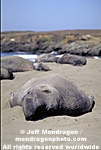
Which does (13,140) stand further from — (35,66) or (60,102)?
(35,66)

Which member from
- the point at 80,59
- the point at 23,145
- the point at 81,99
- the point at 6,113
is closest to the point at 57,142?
the point at 23,145

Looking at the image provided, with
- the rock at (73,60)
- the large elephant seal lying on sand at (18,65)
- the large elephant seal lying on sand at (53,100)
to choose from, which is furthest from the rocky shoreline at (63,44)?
the large elephant seal lying on sand at (53,100)

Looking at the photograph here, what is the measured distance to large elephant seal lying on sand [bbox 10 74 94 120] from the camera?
414 cm

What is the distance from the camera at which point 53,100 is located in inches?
167

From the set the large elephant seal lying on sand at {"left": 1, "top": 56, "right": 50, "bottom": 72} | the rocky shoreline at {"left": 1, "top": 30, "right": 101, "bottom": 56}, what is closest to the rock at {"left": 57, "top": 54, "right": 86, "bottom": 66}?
the rocky shoreline at {"left": 1, "top": 30, "right": 101, "bottom": 56}

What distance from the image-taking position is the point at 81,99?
4809 millimetres

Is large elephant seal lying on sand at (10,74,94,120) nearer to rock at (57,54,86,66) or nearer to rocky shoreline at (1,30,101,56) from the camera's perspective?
rocky shoreline at (1,30,101,56)

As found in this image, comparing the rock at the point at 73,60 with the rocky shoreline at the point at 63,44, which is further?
the rocky shoreline at the point at 63,44

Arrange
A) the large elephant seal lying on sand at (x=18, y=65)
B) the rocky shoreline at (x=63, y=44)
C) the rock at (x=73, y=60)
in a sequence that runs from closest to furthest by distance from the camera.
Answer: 1. the large elephant seal lying on sand at (x=18, y=65)
2. the rock at (x=73, y=60)
3. the rocky shoreline at (x=63, y=44)

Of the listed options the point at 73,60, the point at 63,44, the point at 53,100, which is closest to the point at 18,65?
the point at 73,60

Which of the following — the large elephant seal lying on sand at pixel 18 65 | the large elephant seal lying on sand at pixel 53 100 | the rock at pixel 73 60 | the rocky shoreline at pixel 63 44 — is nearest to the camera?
the large elephant seal lying on sand at pixel 53 100

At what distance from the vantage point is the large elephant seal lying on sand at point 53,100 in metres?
4.14

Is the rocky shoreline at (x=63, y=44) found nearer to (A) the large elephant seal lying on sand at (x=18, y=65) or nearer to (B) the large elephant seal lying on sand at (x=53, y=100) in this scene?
(A) the large elephant seal lying on sand at (x=18, y=65)

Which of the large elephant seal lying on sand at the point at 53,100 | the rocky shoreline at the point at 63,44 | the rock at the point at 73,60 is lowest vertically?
the rocky shoreline at the point at 63,44
